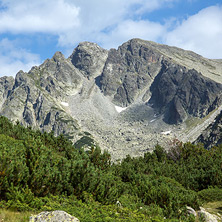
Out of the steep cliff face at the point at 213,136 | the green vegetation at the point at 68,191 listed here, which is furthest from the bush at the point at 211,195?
the steep cliff face at the point at 213,136

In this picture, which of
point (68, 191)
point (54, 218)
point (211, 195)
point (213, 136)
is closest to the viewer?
point (54, 218)

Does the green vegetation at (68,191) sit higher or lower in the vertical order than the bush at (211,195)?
lower

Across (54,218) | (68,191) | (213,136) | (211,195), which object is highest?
(213,136)

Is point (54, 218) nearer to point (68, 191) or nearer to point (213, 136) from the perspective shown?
point (68, 191)

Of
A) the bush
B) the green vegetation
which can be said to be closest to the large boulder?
the green vegetation

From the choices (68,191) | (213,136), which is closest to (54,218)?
(68,191)

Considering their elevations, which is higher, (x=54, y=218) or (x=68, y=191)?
(x=68, y=191)

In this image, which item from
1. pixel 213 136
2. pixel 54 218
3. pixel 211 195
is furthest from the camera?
pixel 213 136

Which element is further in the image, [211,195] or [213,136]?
[213,136]

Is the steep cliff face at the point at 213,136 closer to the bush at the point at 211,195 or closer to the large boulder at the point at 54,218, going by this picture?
the bush at the point at 211,195

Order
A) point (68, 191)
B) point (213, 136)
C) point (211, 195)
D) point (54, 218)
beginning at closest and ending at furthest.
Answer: point (54, 218), point (68, 191), point (211, 195), point (213, 136)

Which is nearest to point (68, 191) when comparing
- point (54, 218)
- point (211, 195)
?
point (54, 218)

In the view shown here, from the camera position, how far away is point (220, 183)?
87.2ft

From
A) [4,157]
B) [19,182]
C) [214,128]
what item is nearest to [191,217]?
[19,182]
